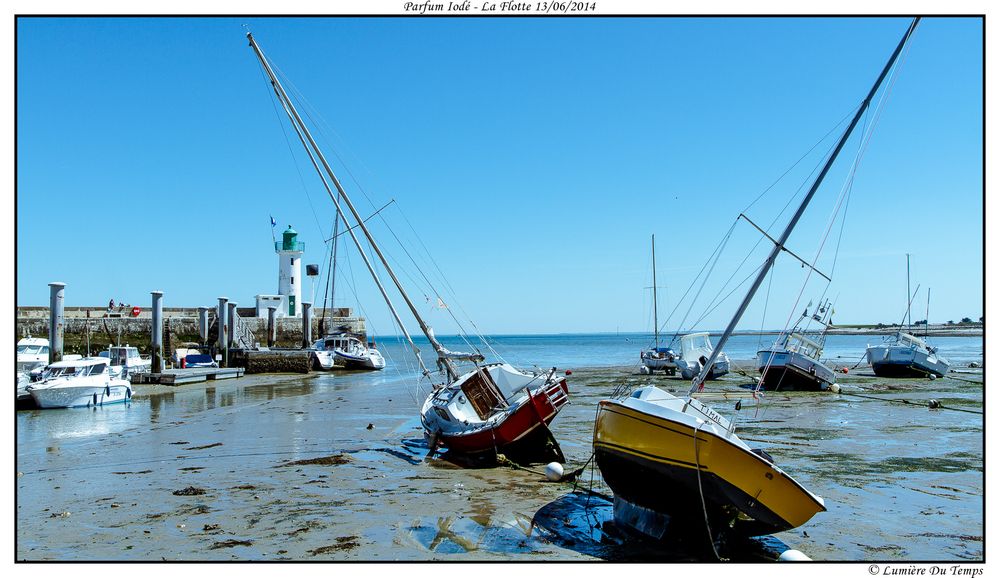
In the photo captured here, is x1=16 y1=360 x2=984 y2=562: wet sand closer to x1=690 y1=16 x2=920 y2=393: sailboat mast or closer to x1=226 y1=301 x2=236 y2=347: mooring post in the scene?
x1=690 y1=16 x2=920 y2=393: sailboat mast

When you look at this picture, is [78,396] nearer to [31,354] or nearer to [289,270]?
[31,354]

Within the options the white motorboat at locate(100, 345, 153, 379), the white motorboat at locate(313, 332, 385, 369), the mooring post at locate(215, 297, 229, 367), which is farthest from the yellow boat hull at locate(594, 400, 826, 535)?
the white motorboat at locate(313, 332, 385, 369)

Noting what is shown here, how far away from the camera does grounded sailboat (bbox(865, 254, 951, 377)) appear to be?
39469 mm

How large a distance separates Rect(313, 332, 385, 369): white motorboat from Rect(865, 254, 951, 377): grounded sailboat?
121 feet

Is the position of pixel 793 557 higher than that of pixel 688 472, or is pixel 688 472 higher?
pixel 688 472

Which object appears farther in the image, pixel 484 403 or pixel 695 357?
A: pixel 695 357

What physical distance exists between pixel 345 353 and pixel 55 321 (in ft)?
89.7

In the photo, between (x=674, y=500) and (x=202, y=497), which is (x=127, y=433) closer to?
(x=202, y=497)

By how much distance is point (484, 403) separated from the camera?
18.2 meters

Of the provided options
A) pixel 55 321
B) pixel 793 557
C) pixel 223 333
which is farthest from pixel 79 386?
pixel 793 557

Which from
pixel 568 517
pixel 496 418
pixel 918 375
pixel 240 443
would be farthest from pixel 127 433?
pixel 918 375
